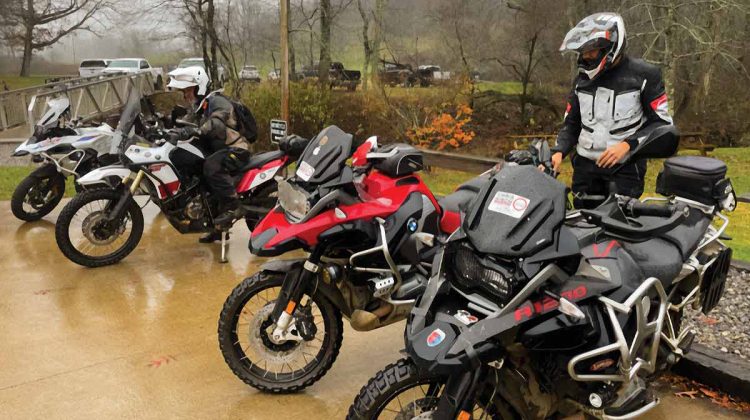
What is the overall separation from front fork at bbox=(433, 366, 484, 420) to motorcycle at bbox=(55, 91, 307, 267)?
3.57 metres

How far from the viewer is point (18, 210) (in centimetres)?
691

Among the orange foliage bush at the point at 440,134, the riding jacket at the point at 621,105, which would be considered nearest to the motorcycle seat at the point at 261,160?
the riding jacket at the point at 621,105

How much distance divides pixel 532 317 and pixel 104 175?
4395 millimetres

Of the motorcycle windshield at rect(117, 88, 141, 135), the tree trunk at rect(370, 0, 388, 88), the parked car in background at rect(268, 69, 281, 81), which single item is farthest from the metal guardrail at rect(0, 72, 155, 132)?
the motorcycle windshield at rect(117, 88, 141, 135)

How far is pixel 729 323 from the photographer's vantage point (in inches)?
162

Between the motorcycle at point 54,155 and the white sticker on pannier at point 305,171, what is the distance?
4132 mm

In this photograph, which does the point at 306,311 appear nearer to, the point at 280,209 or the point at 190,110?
the point at 280,209

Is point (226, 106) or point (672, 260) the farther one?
point (226, 106)

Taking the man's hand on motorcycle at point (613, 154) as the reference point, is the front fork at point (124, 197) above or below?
below

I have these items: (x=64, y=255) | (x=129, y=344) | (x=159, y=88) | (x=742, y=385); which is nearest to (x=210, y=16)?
(x=159, y=88)

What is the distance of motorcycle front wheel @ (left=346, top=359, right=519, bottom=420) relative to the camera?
7.99 feet

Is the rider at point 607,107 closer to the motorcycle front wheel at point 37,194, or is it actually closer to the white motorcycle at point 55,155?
the white motorcycle at point 55,155

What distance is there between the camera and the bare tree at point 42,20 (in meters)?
27.3

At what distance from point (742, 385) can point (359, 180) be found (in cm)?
228
